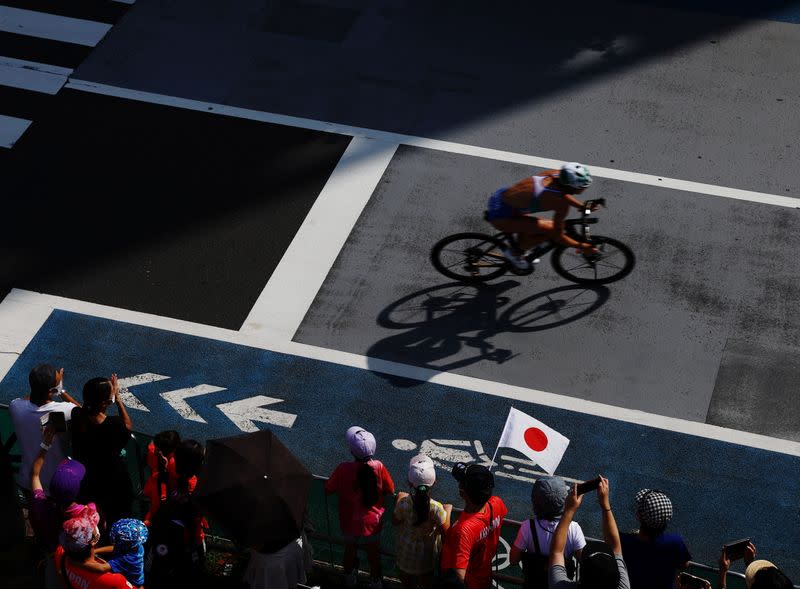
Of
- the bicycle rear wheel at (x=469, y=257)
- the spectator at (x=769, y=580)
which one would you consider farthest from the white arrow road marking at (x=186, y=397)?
the spectator at (x=769, y=580)

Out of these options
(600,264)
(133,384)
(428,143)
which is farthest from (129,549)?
(428,143)

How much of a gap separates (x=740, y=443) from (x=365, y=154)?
23.0 feet

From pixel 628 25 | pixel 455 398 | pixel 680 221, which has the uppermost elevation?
pixel 628 25

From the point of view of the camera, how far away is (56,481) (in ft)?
26.0

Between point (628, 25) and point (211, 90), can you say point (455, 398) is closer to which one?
point (211, 90)

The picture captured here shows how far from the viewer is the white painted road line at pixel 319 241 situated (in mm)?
13430

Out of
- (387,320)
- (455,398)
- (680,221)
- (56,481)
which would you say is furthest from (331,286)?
(56,481)

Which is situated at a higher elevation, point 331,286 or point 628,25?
point 628,25

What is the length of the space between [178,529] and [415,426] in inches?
170

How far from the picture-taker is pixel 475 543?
7.91m

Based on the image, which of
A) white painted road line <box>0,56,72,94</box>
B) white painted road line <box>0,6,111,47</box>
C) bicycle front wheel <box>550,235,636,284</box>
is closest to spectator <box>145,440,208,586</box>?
bicycle front wheel <box>550,235,636,284</box>

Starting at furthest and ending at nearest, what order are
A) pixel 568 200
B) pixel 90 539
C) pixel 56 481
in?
1. pixel 568 200
2. pixel 56 481
3. pixel 90 539

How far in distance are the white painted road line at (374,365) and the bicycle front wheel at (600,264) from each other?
192 centimetres

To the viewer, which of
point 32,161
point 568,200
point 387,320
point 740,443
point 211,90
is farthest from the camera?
point 211,90
